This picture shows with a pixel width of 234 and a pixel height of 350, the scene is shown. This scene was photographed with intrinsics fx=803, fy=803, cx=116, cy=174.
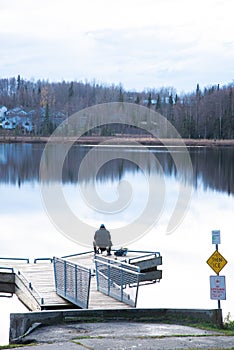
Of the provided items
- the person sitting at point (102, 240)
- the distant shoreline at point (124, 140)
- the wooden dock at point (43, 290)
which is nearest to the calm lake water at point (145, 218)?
the wooden dock at point (43, 290)

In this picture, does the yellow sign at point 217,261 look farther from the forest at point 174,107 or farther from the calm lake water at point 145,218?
the forest at point 174,107

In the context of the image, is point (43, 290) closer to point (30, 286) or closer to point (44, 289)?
point (44, 289)

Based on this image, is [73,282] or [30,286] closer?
[73,282]

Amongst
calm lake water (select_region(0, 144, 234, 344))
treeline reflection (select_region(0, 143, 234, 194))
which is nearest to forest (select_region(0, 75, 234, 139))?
treeline reflection (select_region(0, 143, 234, 194))

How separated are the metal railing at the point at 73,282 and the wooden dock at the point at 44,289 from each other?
7.0 inches

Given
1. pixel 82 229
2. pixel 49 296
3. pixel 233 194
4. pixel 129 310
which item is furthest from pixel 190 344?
pixel 233 194

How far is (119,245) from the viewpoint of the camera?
98.8 ft

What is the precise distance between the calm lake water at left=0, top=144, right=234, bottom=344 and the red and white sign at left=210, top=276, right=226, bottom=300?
11.3ft

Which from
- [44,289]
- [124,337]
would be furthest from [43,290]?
[124,337]

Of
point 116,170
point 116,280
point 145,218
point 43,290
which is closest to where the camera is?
point 116,280

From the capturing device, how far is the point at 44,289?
19.2 metres

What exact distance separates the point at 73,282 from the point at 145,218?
2180cm

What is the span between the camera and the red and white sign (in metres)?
15.1

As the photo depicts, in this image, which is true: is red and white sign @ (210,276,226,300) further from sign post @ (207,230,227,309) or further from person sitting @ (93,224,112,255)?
person sitting @ (93,224,112,255)
